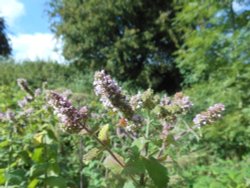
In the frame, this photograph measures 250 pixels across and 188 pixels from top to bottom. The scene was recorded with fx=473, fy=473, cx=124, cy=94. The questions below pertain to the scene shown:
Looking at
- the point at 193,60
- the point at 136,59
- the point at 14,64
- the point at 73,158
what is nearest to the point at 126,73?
the point at 136,59

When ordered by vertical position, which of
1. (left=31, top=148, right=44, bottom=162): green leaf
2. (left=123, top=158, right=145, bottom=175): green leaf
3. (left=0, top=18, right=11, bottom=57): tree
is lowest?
(left=123, top=158, right=145, bottom=175): green leaf

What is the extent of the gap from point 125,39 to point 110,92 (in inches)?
810

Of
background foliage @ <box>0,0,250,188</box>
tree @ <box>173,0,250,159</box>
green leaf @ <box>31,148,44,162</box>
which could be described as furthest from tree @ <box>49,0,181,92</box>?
green leaf @ <box>31,148,44,162</box>

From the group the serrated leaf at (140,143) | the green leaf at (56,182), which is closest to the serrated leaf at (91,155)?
the serrated leaf at (140,143)

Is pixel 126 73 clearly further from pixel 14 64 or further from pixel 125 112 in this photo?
pixel 125 112

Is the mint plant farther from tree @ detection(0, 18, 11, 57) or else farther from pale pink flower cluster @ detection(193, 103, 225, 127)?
tree @ detection(0, 18, 11, 57)

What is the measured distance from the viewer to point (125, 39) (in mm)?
21688

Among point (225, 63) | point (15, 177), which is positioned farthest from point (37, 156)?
point (225, 63)

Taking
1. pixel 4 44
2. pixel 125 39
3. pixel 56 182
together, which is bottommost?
pixel 56 182

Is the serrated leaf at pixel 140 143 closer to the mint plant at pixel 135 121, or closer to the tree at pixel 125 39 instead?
the mint plant at pixel 135 121

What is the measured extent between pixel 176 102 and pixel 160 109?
6 cm

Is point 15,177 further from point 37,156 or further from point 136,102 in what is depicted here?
point 136,102

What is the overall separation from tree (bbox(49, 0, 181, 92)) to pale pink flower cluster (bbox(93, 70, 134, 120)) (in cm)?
2036

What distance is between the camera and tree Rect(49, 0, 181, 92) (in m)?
21.9
